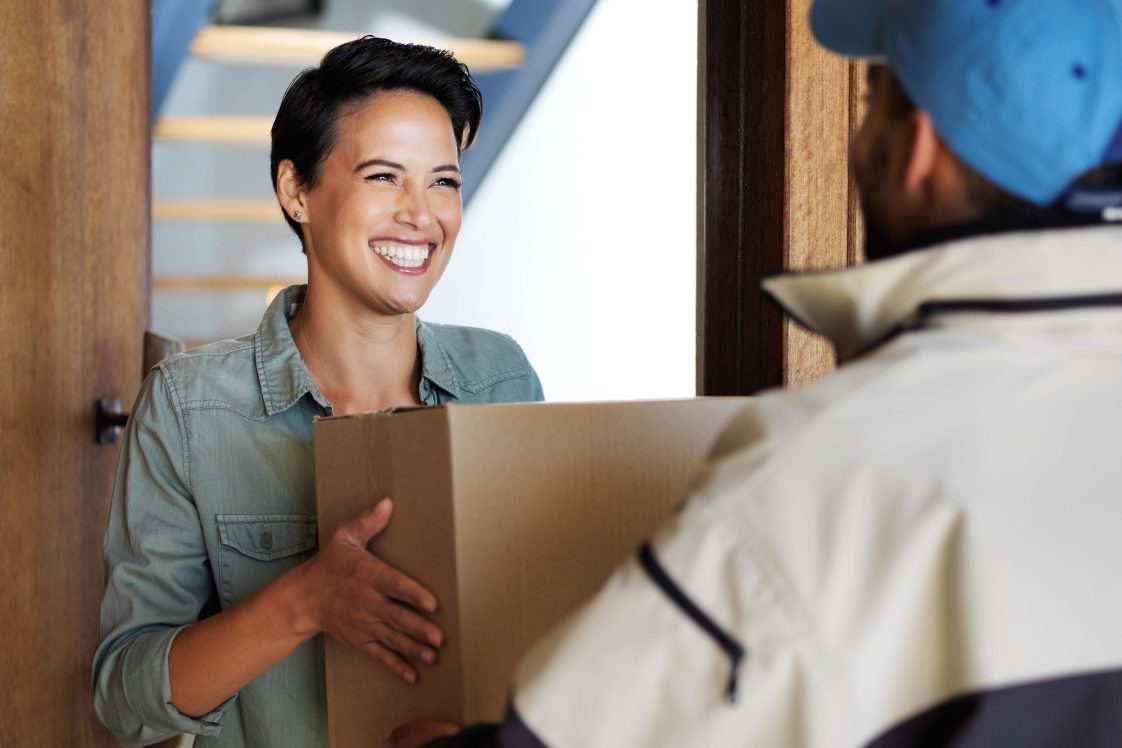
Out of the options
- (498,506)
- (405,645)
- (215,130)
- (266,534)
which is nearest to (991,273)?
(498,506)

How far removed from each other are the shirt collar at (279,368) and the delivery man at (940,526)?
662mm

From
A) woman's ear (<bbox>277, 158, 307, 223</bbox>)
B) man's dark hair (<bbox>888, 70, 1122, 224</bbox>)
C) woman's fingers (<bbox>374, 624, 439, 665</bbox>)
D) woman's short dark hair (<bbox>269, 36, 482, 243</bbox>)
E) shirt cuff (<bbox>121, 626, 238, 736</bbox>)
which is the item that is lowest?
shirt cuff (<bbox>121, 626, 238, 736</bbox>)

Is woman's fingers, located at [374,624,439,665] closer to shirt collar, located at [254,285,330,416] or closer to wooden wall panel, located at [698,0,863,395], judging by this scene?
shirt collar, located at [254,285,330,416]

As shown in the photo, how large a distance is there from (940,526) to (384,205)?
839 mm

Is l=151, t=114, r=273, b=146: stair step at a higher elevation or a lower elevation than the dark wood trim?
higher

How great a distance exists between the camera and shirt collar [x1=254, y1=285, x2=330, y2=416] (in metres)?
1.17

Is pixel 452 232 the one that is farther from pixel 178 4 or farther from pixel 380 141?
pixel 178 4

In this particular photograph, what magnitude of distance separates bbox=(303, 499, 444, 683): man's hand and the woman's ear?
0.53 meters

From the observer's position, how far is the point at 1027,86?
1.90ft

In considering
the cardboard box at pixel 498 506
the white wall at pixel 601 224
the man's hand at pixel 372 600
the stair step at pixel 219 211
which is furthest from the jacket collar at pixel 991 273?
the stair step at pixel 219 211

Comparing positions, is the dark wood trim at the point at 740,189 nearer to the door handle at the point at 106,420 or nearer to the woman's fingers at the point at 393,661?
the woman's fingers at the point at 393,661

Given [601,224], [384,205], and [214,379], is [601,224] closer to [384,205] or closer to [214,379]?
[384,205]

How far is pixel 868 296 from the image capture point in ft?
1.98

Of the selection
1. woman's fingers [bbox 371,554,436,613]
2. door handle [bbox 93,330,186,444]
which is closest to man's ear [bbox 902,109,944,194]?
woman's fingers [bbox 371,554,436,613]
